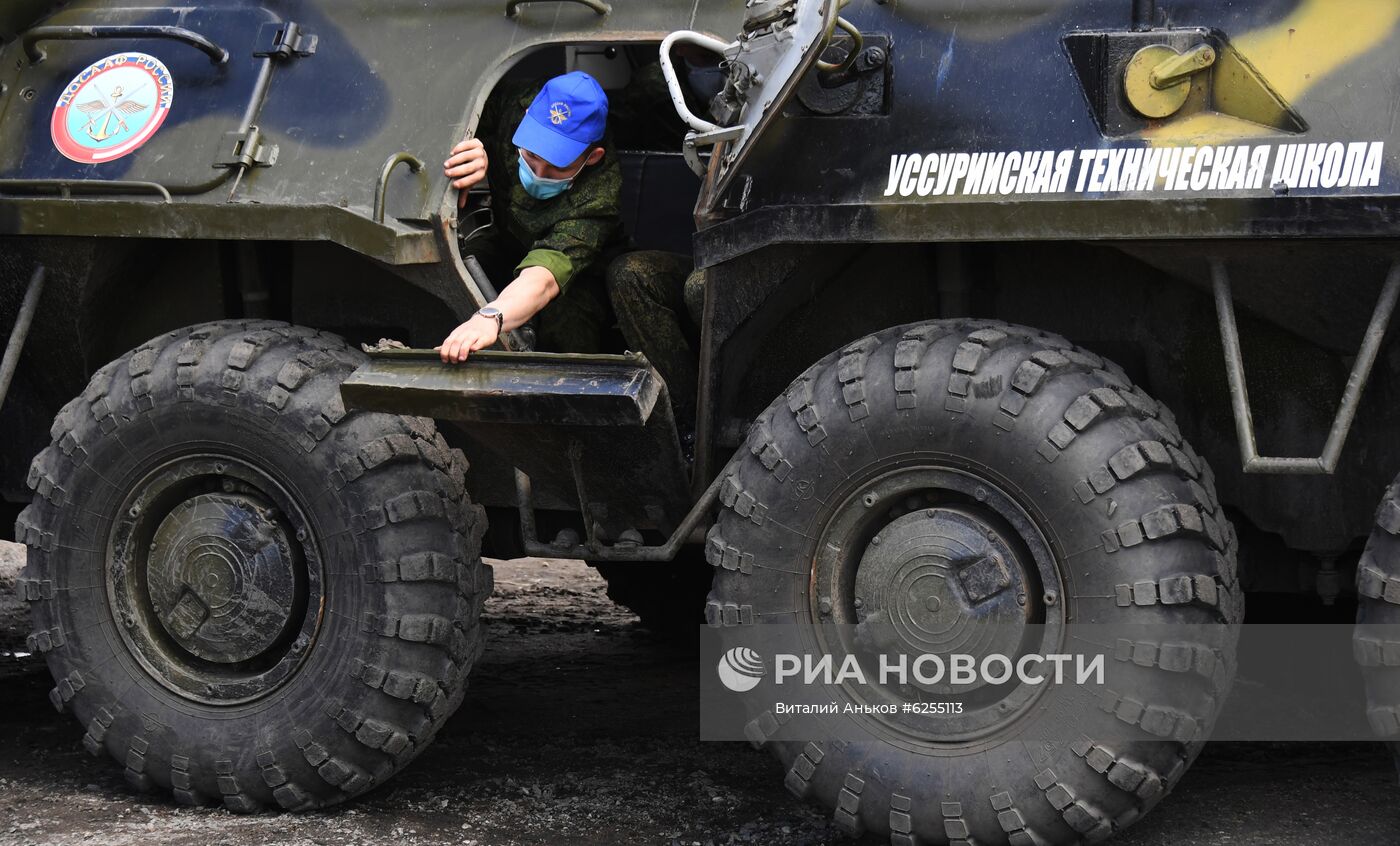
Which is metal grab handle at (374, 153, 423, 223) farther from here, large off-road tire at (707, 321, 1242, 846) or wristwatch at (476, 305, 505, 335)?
large off-road tire at (707, 321, 1242, 846)

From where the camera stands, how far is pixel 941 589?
4.02 metres

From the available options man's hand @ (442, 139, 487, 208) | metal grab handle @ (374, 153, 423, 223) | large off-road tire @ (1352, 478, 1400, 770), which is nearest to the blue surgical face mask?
man's hand @ (442, 139, 487, 208)

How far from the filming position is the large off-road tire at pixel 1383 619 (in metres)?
3.65

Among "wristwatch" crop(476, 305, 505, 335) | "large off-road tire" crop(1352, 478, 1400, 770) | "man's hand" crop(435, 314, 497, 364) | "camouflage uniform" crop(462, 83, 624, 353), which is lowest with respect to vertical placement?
"large off-road tire" crop(1352, 478, 1400, 770)

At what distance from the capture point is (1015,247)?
428 cm

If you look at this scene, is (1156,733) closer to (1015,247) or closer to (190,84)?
(1015,247)

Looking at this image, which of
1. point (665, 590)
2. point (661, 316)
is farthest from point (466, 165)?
point (665, 590)

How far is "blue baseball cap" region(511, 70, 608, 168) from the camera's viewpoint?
4.60 m

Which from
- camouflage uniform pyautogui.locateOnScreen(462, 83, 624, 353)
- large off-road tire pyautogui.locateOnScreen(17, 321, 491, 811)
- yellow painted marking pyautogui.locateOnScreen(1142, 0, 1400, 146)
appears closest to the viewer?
yellow painted marking pyautogui.locateOnScreen(1142, 0, 1400, 146)

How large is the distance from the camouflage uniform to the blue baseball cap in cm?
17

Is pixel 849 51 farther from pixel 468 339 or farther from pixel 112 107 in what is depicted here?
pixel 112 107

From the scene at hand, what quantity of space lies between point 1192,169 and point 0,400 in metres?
3.00

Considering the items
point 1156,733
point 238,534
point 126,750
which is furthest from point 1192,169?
point 126,750

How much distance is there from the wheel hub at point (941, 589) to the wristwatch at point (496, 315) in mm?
1010
